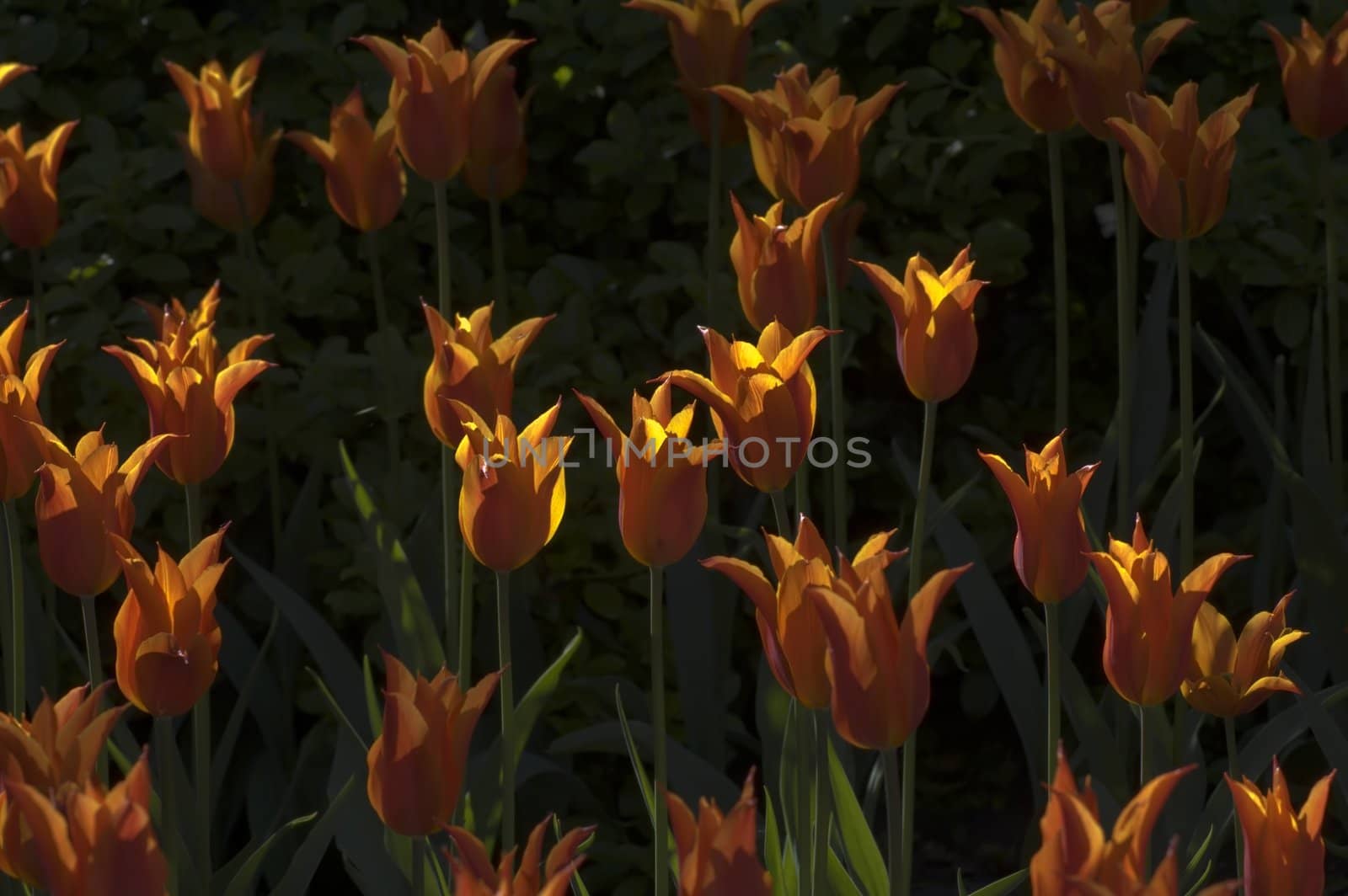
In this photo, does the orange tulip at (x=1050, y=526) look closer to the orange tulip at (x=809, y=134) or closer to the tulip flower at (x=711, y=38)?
the orange tulip at (x=809, y=134)

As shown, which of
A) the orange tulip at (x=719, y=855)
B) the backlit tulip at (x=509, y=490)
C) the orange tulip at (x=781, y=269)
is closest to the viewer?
the orange tulip at (x=719, y=855)

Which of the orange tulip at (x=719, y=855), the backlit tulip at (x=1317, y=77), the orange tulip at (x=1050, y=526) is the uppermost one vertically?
the backlit tulip at (x=1317, y=77)

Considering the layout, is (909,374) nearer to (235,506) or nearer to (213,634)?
(213,634)

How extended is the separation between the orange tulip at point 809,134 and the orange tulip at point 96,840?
1118mm

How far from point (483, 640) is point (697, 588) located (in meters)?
0.33

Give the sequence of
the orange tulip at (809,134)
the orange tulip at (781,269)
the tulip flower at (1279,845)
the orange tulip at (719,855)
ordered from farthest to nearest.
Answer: the orange tulip at (809,134) < the orange tulip at (781,269) < the tulip flower at (1279,845) < the orange tulip at (719,855)

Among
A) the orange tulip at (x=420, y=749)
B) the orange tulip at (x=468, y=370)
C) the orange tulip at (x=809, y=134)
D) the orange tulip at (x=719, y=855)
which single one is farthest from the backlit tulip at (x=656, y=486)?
the orange tulip at (x=809, y=134)

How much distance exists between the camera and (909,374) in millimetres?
1606

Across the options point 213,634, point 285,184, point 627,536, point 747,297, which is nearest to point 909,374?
point 747,297

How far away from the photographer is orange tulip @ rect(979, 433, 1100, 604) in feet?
4.60

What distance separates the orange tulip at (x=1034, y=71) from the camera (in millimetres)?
2061

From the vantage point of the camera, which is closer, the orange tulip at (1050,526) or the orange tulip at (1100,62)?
the orange tulip at (1050,526)

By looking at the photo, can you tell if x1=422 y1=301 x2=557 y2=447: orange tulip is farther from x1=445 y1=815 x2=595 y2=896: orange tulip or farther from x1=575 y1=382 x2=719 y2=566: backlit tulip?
x1=445 y1=815 x2=595 y2=896: orange tulip

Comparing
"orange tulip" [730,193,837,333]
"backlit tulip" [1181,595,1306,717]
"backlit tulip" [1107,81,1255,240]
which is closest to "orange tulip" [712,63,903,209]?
"orange tulip" [730,193,837,333]
